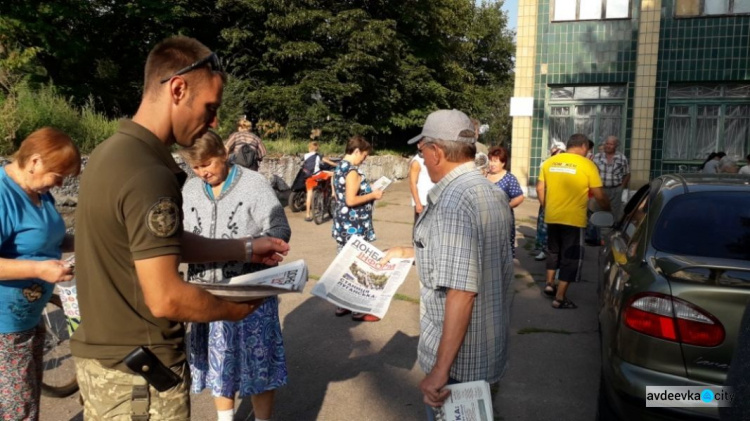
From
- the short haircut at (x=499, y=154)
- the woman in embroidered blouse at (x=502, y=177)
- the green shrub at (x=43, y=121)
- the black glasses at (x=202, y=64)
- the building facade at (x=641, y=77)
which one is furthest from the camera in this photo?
the building facade at (x=641, y=77)

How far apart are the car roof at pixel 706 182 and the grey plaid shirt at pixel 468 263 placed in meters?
2.13

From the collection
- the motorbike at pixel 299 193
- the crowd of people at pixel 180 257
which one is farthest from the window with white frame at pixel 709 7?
the crowd of people at pixel 180 257

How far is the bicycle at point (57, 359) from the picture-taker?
4.31m

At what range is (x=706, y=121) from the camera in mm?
16672

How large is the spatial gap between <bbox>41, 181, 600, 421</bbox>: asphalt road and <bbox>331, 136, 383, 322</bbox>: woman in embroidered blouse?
0.45 meters

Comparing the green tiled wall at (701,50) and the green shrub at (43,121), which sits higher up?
the green tiled wall at (701,50)

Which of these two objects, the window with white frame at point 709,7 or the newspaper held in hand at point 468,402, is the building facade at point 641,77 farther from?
the newspaper held in hand at point 468,402

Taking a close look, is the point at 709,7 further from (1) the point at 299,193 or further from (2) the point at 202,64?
(2) the point at 202,64

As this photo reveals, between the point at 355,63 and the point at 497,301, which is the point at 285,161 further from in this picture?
the point at 497,301

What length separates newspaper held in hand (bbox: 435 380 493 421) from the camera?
7.92 ft

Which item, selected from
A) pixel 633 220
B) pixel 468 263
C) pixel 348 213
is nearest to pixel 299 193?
pixel 348 213

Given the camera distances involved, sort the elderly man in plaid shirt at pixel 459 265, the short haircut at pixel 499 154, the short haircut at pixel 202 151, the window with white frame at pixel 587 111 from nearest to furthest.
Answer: the elderly man in plaid shirt at pixel 459 265, the short haircut at pixel 202 151, the short haircut at pixel 499 154, the window with white frame at pixel 587 111

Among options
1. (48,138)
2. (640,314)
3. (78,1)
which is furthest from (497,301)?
(78,1)

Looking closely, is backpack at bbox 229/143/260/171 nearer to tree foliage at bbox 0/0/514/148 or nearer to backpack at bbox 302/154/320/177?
backpack at bbox 302/154/320/177
